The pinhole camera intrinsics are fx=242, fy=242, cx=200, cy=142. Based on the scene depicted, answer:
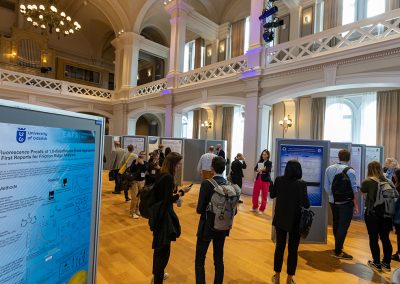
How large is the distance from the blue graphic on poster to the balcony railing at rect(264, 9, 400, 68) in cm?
402

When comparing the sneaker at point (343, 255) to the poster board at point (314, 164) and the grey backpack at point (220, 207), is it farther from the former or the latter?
the grey backpack at point (220, 207)

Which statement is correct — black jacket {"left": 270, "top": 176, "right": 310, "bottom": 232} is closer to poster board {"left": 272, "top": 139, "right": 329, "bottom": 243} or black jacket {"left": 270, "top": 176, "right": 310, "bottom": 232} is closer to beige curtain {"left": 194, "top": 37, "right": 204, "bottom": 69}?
poster board {"left": 272, "top": 139, "right": 329, "bottom": 243}

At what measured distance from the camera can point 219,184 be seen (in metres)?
2.65

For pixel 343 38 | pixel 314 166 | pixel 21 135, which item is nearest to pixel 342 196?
pixel 314 166

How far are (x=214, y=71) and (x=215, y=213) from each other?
8917 millimetres

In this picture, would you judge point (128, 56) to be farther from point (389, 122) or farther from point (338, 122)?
point (389, 122)

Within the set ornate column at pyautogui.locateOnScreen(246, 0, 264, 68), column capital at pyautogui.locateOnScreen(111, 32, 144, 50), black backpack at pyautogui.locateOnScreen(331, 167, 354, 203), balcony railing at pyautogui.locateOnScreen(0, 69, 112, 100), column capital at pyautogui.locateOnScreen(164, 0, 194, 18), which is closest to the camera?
black backpack at pyautogui.locateOnScreen(331, 167, 354, 203)

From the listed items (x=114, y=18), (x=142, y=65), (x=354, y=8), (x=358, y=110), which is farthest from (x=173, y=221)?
(x=142, y=65)

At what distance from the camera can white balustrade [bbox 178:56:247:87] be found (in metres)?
9.61

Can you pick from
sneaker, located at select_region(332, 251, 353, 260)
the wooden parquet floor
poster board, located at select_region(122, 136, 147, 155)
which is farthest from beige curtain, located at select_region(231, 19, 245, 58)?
sneaker, located at select_region(332, 251, 353, 260)

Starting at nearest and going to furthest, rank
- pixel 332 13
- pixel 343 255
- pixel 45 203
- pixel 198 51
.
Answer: pixel 45 203, pixel 343 255, pixel 332 13, pixel 198 51

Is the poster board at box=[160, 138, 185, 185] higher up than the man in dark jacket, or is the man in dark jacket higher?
the poster board at box=[160, 138, 185, 185]

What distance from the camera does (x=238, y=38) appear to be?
1366cm

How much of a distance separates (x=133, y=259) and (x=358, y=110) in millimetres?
10807
